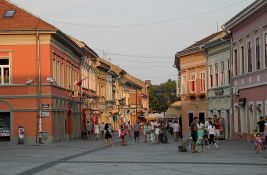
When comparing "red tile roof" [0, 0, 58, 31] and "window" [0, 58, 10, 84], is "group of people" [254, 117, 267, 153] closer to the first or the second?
"red tile roof" [0, 0, 58, 31]

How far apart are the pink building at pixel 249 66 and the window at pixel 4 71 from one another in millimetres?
15937

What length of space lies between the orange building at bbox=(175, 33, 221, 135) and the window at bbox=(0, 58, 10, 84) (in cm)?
1919

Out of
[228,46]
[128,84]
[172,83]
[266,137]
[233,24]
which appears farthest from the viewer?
[172,83]

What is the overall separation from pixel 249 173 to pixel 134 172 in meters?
3.51

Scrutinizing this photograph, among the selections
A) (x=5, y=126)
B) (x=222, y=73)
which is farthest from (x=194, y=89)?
(x=5, y=126)

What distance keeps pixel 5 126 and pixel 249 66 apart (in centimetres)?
1734

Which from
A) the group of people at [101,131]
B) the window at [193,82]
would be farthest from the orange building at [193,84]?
the group of people at [101,131]

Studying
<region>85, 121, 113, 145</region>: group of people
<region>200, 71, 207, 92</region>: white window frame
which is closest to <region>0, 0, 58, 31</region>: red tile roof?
<region>85, 121, 113, 145</region>: group of people

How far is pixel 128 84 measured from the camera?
11650 centimetres

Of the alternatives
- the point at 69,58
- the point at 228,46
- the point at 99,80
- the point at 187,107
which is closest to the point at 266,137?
the point at 228,46

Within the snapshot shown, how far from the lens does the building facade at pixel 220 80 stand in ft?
158

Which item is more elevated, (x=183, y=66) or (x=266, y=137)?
(x=183, y=66)

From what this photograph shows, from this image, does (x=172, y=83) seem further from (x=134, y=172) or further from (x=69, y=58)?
(x=134, y=172)

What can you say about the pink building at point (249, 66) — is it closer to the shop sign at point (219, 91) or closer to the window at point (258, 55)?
the window at point (258, 55)
